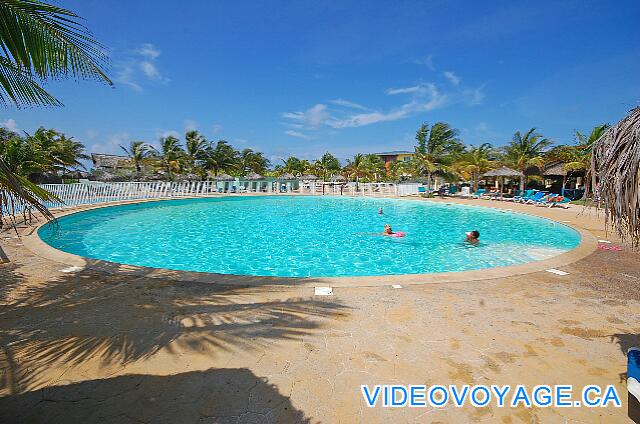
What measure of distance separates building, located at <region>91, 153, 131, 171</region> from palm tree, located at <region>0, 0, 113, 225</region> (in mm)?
34175

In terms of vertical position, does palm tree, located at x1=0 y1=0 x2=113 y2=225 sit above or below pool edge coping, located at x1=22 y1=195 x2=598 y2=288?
above

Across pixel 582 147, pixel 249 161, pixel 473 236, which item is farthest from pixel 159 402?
pixel 249 161

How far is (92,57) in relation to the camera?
3080 millimetres

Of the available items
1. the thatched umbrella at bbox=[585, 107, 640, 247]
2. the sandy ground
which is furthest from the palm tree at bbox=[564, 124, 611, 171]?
the thatched umbrella at bbox=[585, 107, 640, 247]

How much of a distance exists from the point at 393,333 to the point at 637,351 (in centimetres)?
205

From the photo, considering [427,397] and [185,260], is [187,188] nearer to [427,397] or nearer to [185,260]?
[185,260]

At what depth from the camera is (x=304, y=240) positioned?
480 inches

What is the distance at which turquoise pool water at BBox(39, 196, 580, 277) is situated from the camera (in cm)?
920

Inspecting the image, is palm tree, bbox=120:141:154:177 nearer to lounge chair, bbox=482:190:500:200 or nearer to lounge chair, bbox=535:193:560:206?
lounge chair, bbox=482:190:500:200

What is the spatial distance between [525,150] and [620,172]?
1209 inches

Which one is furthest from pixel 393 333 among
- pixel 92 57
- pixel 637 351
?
pixel 92 57

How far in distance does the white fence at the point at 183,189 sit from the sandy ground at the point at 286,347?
37.4ft

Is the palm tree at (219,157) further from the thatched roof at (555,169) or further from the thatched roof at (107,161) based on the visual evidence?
the thatched roof at (555,169)

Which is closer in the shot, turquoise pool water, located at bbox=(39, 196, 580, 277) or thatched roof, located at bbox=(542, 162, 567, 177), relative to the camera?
turquoise pool water, located at bbox=(39, 196, 580, 277)
